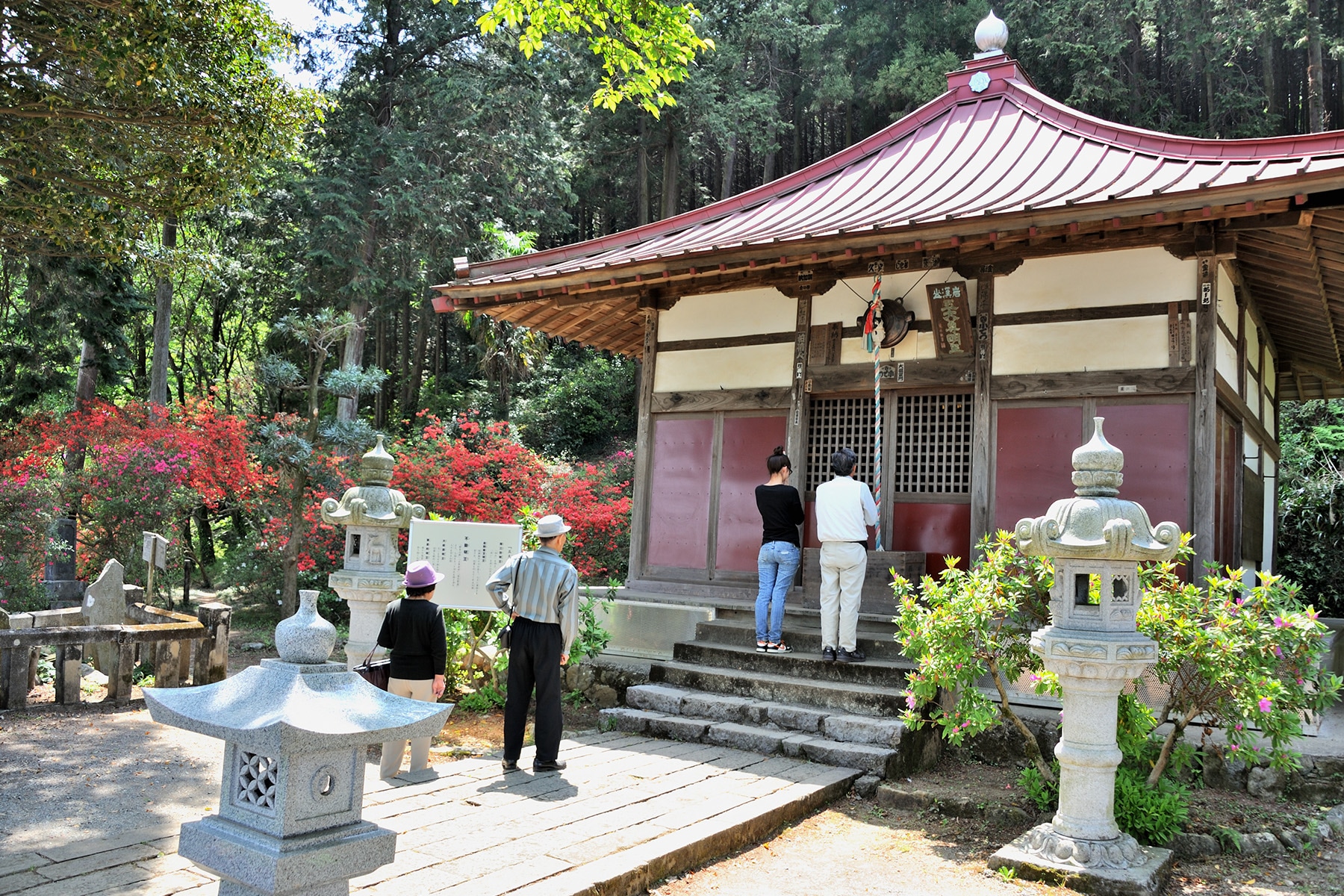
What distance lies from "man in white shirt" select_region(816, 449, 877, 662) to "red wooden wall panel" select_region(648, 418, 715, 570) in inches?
102

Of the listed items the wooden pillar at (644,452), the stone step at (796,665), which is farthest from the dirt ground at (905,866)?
the wooden pillar at (644,452)

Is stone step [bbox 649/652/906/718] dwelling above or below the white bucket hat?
below

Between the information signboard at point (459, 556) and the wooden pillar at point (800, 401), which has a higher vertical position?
the wooden pillar at point (800, 401)

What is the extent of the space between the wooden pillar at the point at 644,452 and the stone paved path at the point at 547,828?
3.66 m

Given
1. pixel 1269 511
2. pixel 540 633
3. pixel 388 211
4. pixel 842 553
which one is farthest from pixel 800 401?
pixel 388 211

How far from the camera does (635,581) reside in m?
10.7

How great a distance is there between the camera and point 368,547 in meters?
7.48

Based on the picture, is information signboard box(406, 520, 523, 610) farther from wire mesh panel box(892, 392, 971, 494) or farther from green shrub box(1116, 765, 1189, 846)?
green shrub box(1116, 765, 1189, 846)

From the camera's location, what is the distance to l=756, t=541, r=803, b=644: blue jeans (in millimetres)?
8242

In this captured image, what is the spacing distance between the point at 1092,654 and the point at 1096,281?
463 centimetres

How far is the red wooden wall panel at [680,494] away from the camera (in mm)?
10461

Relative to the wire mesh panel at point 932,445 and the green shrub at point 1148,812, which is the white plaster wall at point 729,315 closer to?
the wire mesh panel at point 932,445

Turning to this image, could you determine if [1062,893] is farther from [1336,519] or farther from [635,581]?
[1336,519]

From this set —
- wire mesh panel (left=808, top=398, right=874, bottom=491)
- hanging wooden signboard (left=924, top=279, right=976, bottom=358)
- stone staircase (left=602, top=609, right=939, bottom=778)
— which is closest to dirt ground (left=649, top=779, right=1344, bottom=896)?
stone staircase (left=602, top=609, right=939, bottom=778)
